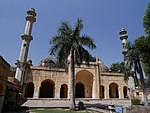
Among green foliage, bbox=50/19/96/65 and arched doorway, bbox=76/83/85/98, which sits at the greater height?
green foliage, bbox=50/19/96/65

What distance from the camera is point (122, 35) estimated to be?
125ft

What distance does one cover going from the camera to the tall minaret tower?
26856mm

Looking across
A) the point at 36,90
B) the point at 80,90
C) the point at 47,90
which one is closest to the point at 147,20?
the point at 36,90

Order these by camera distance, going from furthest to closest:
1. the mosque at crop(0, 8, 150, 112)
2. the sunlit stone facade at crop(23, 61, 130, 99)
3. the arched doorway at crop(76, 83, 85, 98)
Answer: the arched doorway at crop(76, 83, 85, 98) → the sunlit stone facade at crop(23, 61, 130, 99) → the mosque at crop(0, 8, 150, 112)

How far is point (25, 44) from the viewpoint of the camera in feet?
→ 100

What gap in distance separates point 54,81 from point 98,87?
9.60 metres

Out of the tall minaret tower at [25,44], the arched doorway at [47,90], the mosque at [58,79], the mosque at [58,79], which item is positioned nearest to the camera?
the tall minaret tower at [25,44]

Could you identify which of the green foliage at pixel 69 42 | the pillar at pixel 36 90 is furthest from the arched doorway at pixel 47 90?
the green foliage at pixel 69 42

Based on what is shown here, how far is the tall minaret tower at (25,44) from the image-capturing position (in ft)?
88.1

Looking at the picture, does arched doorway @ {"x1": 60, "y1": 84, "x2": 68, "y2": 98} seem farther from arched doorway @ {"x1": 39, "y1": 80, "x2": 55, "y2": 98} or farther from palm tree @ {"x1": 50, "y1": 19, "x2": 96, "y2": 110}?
palm tree @ {"x1": 50, "y1": 19, "x2": 96, "y2": 110}

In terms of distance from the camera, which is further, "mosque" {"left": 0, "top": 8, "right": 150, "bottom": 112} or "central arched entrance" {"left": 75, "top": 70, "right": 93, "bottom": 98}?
"central arched entrance" {"left": 75, "top": 70, "right": 93, "bottom": 98}

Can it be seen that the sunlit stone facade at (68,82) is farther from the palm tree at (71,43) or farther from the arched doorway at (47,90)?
the palm tree at (71,43)

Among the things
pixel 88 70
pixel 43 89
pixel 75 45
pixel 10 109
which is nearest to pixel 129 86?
pixel 88 70

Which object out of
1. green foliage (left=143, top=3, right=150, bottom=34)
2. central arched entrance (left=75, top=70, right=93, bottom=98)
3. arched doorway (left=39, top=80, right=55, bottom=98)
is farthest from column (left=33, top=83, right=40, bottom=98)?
green foliage (left=143, top=3, right=150, bottom=34)
